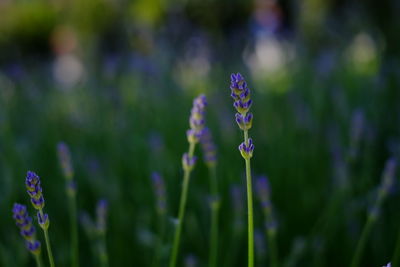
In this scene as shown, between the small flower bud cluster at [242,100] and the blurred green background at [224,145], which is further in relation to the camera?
the blurred green background at [224,145]

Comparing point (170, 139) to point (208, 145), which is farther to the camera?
point (170, 139)

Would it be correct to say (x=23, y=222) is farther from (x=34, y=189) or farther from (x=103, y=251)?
(x=103, y=251)

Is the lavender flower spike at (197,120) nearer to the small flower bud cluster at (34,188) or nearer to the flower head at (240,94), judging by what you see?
the flower head at (240,94)

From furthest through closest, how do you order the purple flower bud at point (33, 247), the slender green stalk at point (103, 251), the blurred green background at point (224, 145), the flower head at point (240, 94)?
the blurred green background at point (224, 145), the slender green stalk at point (103, 251), the purple flower bud at point (33, 247), the flower head at point (240, 94)

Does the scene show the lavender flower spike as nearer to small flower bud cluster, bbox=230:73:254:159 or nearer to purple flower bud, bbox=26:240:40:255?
small flower bud cluster, bbox=230:73:254:159

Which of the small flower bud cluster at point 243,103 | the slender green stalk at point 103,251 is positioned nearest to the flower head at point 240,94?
the small flower bud cluster at point 243,103

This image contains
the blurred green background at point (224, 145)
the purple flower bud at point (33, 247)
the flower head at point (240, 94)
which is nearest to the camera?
the flower head at point (240, 94)

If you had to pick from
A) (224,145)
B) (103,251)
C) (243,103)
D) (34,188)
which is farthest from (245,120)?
(224,145)

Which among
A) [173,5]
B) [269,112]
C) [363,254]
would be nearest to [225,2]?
[173,5]

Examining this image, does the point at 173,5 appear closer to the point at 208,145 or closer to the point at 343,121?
the point at 343,121
